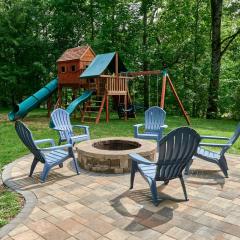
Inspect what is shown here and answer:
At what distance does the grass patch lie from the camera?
3.59 m

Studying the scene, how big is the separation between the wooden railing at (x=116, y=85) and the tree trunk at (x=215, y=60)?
525 cm

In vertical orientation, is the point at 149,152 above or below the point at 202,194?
above

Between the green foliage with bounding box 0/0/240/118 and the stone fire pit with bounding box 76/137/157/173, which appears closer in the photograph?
the stone fire pit with bounding box 76/137/157/173

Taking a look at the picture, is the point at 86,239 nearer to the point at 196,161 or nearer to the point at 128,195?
the point at 128,195

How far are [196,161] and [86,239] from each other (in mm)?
3719

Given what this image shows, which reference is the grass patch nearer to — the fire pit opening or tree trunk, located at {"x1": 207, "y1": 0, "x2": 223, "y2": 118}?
the fire pit opening

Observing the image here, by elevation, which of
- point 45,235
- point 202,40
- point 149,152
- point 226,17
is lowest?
point 45,235

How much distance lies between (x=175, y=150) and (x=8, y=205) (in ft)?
7.66

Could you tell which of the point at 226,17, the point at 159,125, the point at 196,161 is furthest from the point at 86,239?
the point at 226,17

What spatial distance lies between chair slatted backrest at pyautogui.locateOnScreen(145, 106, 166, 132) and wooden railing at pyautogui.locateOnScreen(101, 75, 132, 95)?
5.47 m

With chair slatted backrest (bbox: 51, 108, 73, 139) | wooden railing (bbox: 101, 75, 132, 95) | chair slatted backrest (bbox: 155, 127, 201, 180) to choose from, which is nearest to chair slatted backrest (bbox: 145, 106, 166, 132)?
chair slatted backrest (bbox: 51, 108, 73, 139)

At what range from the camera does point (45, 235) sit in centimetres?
316

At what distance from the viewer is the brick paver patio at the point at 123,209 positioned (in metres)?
3.20

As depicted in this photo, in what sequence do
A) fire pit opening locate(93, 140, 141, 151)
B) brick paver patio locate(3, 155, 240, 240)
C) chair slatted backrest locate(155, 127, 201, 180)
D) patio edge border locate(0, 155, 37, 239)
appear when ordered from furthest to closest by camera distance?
fire pit opening locate(93, 140, 141, 151)
chair slatted backrest locate(155, 127, 201, 180)
patio edge border locate(0, 155, 37, 239)
brick paver patio locate(3, 155, 240, 240)
